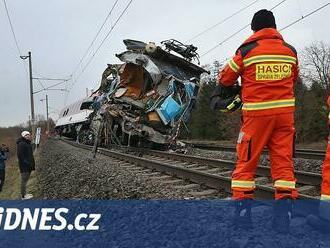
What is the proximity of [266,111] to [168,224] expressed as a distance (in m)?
1.61

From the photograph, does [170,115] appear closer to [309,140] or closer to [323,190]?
[323,190]

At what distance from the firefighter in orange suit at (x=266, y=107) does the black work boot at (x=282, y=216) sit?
0.21 feet

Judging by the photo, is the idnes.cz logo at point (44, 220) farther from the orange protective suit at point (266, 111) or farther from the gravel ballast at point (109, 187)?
the orange protective suit at point (266, 111)

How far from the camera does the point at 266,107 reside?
14.3ft

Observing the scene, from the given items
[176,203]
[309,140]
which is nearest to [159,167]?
[176,203]

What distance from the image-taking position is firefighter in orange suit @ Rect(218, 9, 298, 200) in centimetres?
438

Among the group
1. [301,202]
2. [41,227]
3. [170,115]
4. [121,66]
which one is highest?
[121,66]

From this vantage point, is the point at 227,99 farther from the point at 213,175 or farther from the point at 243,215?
the point at 213,175

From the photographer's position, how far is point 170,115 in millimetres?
16516

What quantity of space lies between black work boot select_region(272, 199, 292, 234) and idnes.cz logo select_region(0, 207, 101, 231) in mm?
2101

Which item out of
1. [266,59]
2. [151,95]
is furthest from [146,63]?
[266,59]

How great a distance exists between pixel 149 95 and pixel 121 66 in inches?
98.8

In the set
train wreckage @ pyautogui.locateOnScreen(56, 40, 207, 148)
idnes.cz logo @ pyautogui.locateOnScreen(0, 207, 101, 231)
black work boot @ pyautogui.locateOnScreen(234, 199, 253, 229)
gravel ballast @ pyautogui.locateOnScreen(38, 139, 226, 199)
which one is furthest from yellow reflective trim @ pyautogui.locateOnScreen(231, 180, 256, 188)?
train wreckage @ pyautogui.locateOnScreen(56, 40, 207, 148)

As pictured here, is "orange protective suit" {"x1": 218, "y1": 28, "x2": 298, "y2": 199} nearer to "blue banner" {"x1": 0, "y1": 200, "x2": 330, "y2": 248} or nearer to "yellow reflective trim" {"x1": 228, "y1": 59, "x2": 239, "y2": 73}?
"yellow reflective trim" {"x1": 228, "y1": 59, "x2": 239, "y2": 73}
